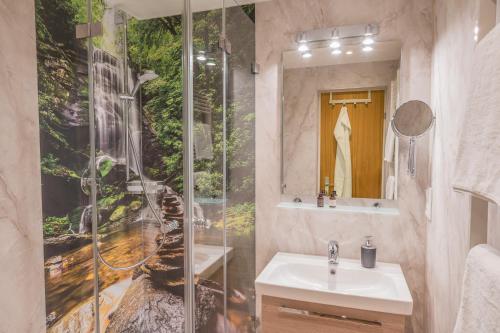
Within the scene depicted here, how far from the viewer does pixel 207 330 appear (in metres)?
1.71

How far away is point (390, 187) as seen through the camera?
1845 mm

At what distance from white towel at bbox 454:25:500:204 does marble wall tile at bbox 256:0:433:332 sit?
3.50 ft

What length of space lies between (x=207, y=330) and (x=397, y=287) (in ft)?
3.40

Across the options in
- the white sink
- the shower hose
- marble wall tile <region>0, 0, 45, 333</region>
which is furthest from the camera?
the shower hose

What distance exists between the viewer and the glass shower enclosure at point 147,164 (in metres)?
1.43

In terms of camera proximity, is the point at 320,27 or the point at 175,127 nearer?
the point at 175,127

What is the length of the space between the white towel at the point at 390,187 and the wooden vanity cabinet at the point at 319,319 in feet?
2.31

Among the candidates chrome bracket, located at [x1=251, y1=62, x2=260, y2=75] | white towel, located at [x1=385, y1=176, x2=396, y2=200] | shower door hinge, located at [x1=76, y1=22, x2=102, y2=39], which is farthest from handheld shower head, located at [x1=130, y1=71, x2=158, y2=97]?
white towel, located at [x1=385, y1=176, x2=396, y2=200]

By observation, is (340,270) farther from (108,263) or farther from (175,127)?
(108,263)

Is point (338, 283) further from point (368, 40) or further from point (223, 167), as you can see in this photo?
point (368, 40)

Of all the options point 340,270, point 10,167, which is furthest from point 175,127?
point 340,270

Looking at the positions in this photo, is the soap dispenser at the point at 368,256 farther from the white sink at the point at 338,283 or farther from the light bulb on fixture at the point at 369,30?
the light bulb on fixture at the point at 369,30

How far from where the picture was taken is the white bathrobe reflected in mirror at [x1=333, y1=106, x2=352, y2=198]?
6.29 ft

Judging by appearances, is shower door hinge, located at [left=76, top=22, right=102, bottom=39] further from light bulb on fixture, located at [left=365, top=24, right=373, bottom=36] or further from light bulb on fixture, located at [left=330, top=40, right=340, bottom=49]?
light bulb on fixture, located at [left=365, top=24, right=373, bottom=36]
